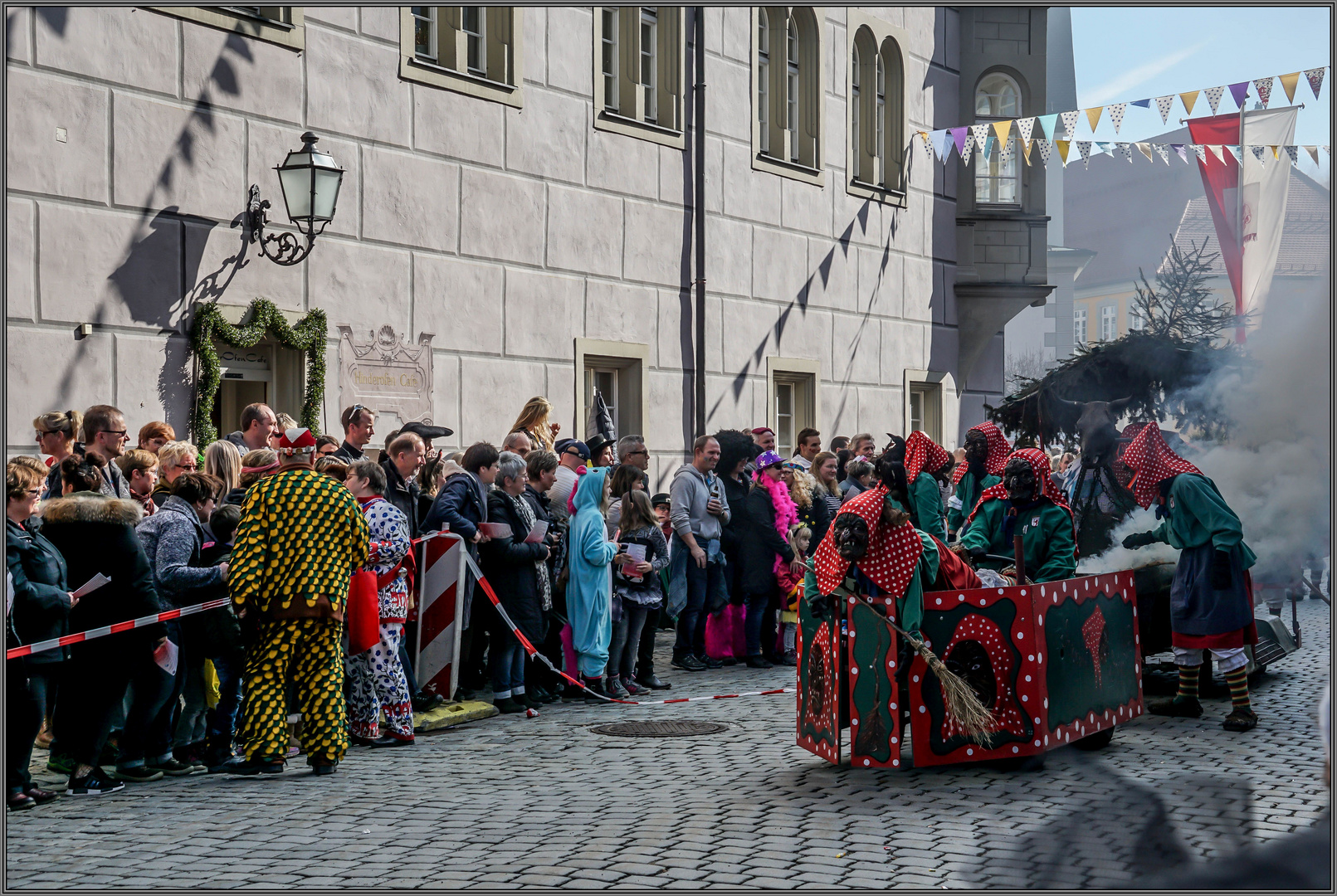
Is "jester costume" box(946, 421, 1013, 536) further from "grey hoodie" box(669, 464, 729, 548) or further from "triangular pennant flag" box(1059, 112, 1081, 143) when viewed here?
"triangular pennant flag" box(1059, 112, 1081, 143)

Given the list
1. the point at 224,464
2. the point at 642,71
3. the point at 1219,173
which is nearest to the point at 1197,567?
the point at 224,464

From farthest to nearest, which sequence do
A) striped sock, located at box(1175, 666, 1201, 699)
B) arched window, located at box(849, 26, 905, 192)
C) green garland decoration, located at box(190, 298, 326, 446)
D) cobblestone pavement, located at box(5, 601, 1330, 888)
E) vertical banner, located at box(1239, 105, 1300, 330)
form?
1. arched window, located at box(849, 26, 905, 192)
2. vertical banner, located at box(1239, 105, 1300, 330)
3. green garland decoration, located at box(190, 298, 326, 446)
4. striped sock, located at box(1175, 666, 1201, 699)
5. cobblestone pavement, located at box(5, 601, 1330, 888)

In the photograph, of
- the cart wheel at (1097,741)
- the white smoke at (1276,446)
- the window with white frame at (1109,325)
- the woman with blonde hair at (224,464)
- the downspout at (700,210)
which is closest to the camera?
the cart wheel at (1097,741)

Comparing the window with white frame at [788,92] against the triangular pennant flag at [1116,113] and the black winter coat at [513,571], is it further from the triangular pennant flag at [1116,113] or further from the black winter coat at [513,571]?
the black winter coat at [513,571]

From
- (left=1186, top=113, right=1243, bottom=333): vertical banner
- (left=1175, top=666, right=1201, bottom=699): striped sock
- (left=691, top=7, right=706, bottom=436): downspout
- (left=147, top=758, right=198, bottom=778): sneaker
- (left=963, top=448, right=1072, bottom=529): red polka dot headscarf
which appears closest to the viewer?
(left=147, top=758, right=198, bottom=778): sneaker

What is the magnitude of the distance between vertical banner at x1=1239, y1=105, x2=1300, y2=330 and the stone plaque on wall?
7.46m

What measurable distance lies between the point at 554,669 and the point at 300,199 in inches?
190

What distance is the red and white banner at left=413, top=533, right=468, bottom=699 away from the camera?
381 inches

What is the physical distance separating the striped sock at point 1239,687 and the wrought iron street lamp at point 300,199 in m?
8.14

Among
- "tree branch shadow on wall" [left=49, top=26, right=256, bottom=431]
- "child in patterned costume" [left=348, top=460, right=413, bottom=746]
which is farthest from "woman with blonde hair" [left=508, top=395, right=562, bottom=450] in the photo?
"child in patterned costume" [left=348, top=460, right=413, bottom=746]

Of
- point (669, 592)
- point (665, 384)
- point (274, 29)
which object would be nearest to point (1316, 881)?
point (669, 592)

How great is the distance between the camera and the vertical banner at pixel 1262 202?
11617mm

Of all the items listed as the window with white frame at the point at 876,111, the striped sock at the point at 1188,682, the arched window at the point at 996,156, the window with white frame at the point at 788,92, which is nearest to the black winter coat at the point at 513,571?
the striped sock at the point at 1188,682

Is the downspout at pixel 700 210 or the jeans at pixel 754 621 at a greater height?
the downspout at pixel 700 210
